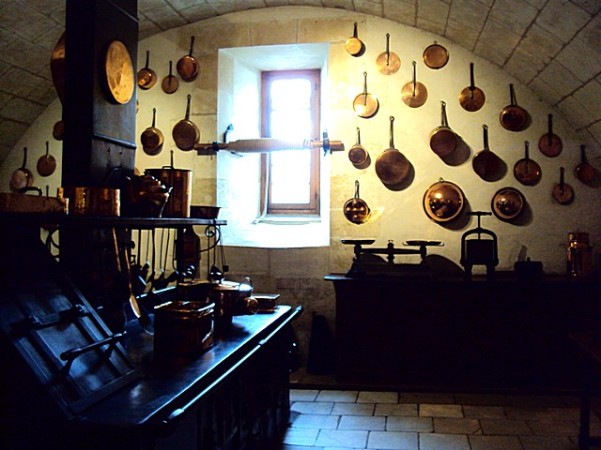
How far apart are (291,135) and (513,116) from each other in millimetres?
1977

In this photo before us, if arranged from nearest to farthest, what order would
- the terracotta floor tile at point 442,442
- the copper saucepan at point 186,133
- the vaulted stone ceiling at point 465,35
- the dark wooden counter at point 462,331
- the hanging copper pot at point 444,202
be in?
the terracotta floor tile at point 442,442, the vaulted stone ceiling at point 465,35, the dark wooden counter at point 462,331, the hanging copper pot at point 444,202, the copper saucepan at point 186,133

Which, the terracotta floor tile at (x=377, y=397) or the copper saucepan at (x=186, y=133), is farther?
the copper saucepan at (x=186, y=133)

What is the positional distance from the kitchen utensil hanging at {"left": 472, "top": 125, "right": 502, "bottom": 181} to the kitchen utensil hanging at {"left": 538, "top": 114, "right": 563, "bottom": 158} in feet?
1.15

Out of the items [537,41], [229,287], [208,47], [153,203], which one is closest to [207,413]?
[229,287]

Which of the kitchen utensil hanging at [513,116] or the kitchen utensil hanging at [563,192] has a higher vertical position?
the kitchen utensil hanging at [513,116]

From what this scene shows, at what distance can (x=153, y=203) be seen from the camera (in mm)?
2514

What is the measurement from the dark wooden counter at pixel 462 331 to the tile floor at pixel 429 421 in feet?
0.52

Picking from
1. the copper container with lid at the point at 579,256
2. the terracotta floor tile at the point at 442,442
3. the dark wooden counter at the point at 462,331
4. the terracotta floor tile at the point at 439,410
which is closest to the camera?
the terracotta floor tile at the point at 442,442

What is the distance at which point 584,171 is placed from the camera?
4527 mm

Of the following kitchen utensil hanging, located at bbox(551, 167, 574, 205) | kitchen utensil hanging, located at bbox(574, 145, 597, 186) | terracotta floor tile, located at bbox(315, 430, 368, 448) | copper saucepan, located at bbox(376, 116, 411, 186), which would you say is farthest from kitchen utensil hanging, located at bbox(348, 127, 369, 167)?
terracotta floor tile, located at bbox(315, 430, 368, 448)

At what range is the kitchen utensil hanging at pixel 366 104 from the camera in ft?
15.8

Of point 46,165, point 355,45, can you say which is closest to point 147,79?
point 46,165

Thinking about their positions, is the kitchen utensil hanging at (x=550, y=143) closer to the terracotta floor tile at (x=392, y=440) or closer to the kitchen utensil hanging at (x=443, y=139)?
the kitchen utensil hanging at (x=443, y=139)

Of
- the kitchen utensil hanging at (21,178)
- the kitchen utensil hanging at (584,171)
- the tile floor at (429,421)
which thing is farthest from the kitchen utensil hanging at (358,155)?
the kitchen utensil hanging at (21,178)
